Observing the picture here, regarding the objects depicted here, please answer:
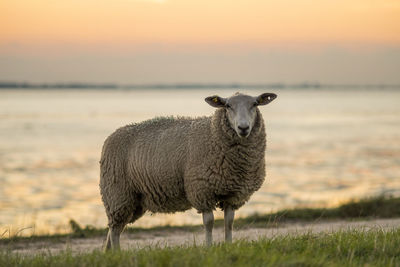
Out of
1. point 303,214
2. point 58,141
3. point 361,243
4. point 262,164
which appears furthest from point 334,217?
point 58,141

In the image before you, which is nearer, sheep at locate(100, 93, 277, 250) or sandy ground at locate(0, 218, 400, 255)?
sheep at locate(100, 93, 277, 250)

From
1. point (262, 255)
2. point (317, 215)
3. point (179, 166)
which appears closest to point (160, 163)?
point (179, 166)

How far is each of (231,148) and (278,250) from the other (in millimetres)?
2152

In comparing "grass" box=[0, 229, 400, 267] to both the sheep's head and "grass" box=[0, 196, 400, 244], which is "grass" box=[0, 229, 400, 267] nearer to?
the sheep's head

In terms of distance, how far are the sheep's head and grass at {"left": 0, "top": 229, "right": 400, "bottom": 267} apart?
5.35ft

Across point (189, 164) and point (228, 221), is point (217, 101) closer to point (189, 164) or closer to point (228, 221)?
point (189, 164)

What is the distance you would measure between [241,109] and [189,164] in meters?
1.15

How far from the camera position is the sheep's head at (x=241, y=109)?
8.45 m

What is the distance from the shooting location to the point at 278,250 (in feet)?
23.5

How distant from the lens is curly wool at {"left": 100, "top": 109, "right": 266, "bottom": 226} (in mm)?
8820

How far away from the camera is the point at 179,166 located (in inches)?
363

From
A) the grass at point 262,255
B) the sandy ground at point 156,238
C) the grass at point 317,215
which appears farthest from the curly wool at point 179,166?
the grass at point 317,215

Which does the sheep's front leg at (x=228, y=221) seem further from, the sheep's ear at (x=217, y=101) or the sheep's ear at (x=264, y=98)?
the sheep's ear at (x=264, y=98)

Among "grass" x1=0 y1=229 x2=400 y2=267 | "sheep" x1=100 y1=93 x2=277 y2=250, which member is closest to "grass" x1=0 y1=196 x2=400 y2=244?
"sheep" x1=100 y1=93 x2=277 y2=250
